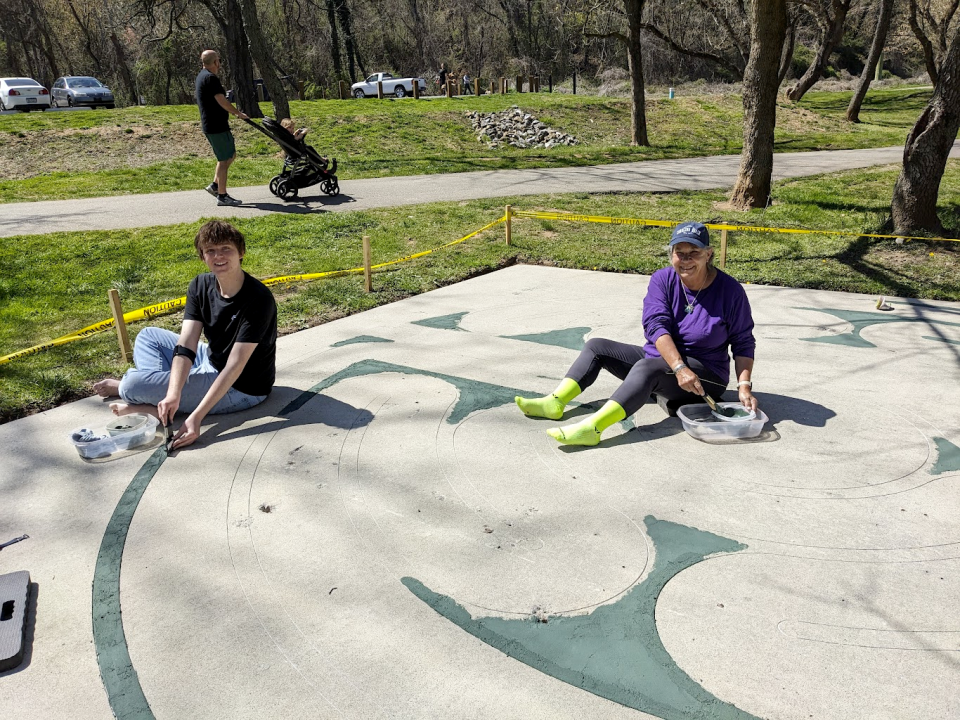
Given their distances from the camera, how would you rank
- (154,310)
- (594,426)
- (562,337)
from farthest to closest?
(154,310), (562,337), (594,426)

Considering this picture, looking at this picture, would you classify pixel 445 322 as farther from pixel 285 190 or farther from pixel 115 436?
pixel 285 190

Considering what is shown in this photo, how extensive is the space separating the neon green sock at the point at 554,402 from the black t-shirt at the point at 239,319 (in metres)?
1.50

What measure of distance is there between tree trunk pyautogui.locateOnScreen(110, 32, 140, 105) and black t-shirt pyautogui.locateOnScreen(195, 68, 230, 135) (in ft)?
102

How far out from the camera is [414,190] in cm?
1188

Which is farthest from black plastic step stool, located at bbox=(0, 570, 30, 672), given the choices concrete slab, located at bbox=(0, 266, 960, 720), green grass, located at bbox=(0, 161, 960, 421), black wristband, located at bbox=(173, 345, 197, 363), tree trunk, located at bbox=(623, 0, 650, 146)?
tree trunk, located at bbox=(623, 0, 650, 146)

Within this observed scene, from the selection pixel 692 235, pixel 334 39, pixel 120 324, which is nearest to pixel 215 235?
pixel 120 324

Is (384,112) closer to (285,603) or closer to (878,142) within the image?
(878,142)

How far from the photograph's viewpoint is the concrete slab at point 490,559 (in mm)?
2312

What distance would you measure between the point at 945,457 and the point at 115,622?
12.7 feet

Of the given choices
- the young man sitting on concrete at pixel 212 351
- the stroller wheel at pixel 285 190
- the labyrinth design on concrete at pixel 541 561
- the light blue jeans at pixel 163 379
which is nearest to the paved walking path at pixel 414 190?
the stroller wheel at pixel 285 190

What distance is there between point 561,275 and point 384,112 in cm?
1320

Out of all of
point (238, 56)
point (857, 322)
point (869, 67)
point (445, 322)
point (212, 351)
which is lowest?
point (857, 322)

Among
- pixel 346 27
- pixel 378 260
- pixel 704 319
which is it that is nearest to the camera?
pixel 704 319

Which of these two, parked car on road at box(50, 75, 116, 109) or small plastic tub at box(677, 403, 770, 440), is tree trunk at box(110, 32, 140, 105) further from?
small plastic tub at box(677, 403, 770, 440)
